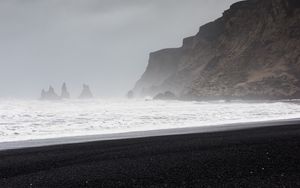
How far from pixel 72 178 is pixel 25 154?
5.48m

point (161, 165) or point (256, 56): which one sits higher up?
point (256, 56)

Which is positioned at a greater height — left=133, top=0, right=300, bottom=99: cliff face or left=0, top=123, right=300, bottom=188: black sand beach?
left=133, top=0, right=300, bottom=99: cliff face

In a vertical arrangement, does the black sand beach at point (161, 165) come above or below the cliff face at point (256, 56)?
below

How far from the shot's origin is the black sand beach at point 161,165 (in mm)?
8227

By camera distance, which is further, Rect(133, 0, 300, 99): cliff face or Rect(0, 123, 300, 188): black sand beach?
Rect(133, 0, 300, 99): cliff face

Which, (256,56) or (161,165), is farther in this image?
(256,56)

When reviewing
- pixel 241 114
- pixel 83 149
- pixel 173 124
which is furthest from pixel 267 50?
pixel 83 149

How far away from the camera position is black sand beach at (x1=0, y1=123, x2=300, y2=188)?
823 cm

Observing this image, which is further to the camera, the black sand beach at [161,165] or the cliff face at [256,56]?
the cliff face at [256,56]

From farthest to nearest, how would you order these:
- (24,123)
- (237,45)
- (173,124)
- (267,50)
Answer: (237,45)
(267,50)
(173,124)
(24,123)

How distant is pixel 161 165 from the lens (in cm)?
1034

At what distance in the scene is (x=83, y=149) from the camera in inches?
587

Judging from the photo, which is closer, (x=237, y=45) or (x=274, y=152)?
(x=274, y=152)

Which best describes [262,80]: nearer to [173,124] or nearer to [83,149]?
[173,124]
